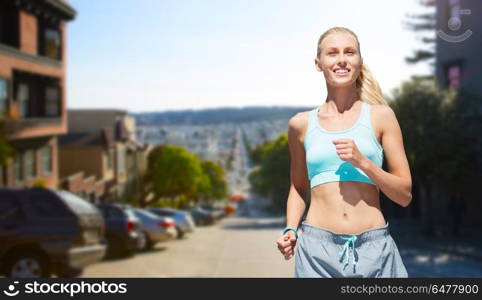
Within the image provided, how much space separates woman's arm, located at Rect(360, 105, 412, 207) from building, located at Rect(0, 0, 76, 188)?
Answer: 22.3 meters

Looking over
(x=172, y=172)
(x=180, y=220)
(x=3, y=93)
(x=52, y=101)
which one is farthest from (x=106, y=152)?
(x=180, y=220)

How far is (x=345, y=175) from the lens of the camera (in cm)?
257

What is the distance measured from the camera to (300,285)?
2916 mm

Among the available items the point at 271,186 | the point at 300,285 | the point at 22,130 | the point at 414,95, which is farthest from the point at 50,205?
the point at 22,130

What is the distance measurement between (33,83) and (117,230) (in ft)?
47.7

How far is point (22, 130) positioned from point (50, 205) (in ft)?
53.7

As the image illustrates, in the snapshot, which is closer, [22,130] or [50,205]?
[50,205]

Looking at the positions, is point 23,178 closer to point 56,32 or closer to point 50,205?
point 56,32

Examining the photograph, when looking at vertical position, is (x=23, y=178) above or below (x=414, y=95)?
below

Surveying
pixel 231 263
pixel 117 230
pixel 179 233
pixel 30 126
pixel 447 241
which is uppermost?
pixel 30 126

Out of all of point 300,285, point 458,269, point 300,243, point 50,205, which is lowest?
point 458,269

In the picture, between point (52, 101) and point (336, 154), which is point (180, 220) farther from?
point (336, 154)

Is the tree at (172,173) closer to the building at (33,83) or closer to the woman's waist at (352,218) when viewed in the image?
the building at (33,83)

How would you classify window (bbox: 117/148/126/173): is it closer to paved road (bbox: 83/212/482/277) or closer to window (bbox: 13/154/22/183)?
window (bbox: 13/154/22/183)
